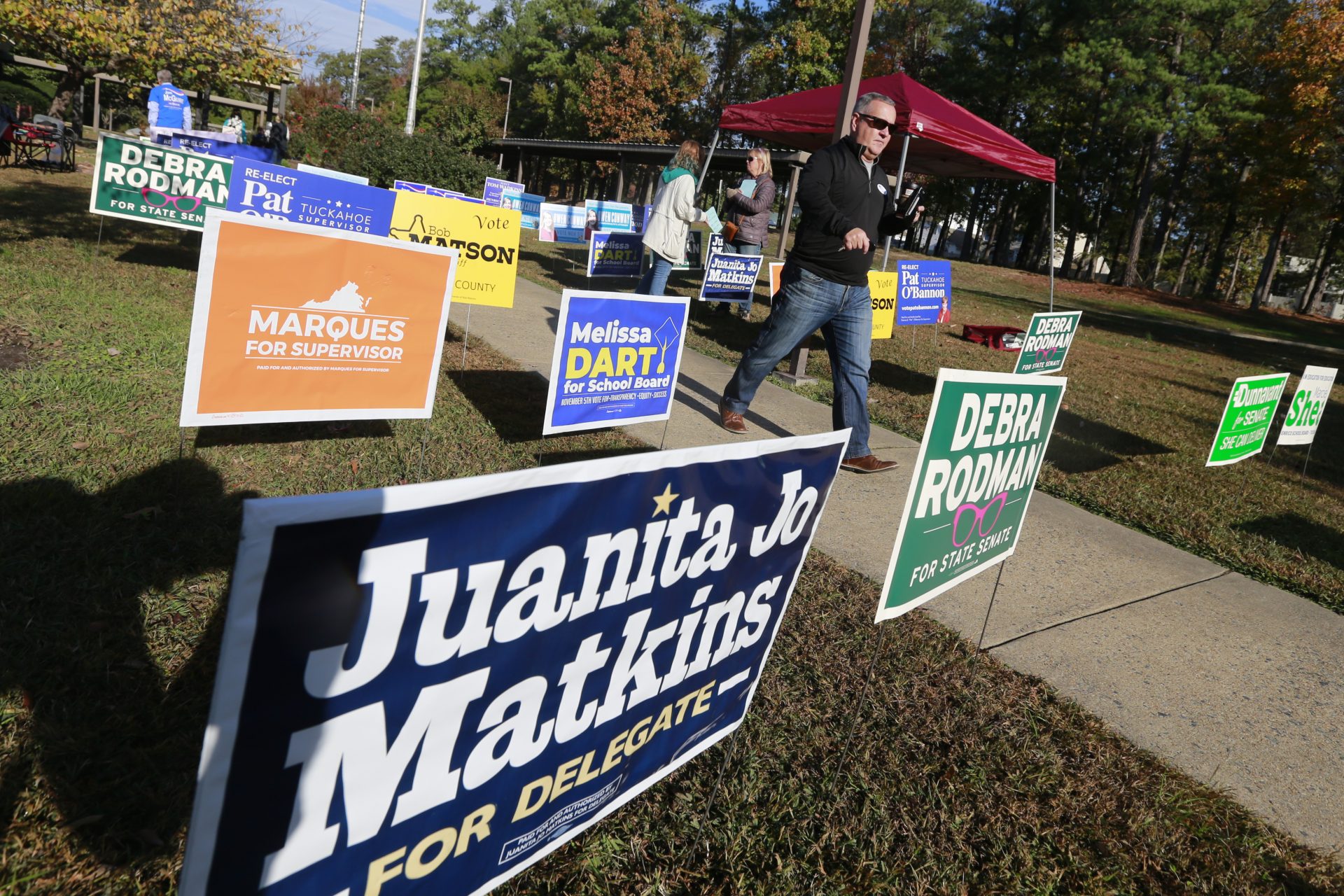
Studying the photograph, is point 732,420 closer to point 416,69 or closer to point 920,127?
point 920,127

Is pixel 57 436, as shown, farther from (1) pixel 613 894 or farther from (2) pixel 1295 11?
(2) pixel 1295 11

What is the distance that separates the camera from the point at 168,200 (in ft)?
26.2

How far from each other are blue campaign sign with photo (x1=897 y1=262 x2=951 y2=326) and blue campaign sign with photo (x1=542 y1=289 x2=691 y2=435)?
5.19 metres

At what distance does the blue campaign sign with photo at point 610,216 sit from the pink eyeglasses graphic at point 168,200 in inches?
587

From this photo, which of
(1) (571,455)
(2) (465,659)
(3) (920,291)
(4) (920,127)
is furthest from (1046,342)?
(2) (465,659)

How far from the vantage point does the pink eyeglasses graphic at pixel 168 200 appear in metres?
7.90

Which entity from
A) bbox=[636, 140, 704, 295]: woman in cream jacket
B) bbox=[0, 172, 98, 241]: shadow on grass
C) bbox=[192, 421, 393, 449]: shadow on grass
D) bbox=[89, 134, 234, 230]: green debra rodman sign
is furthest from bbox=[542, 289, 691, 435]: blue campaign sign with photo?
bbox=[0, 172, 98, 241]: shadow on grass

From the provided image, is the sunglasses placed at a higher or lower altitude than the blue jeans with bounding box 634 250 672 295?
higher

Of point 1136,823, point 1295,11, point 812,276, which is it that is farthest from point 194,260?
point 1295,11

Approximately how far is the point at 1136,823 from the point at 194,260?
10.5 metres

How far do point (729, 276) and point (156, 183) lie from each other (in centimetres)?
628

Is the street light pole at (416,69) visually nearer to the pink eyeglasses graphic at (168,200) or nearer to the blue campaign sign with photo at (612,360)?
the pink eyeglasses graphic at (168,200)

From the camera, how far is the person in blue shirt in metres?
15.8

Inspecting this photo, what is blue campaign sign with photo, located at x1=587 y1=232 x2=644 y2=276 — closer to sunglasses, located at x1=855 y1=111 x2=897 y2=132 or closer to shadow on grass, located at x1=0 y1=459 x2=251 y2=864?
sunglasses, located at x1=855 y1=111 x2=897 y2=132
